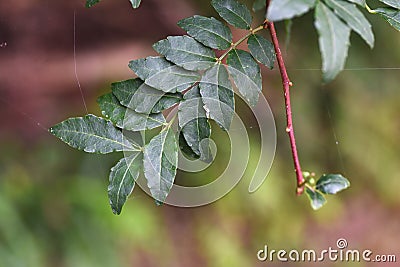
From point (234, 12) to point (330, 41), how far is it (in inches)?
6.9

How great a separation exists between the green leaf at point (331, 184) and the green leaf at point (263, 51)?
12cm

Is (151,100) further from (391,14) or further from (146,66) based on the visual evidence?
(391,14)

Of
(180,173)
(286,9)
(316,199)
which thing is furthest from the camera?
(180,173)

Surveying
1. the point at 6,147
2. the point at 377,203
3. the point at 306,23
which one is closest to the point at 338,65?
the point at 306,23

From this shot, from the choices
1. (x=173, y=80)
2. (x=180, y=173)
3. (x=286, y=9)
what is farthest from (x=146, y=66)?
(x=180, y=173)

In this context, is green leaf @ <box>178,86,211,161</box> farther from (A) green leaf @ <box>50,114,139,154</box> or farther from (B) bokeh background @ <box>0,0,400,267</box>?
(B) bokeh background @ <box>0,0,400,267</box>

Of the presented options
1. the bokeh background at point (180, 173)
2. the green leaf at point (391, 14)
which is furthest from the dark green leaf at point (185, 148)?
the bokeh background at point (180, 173)

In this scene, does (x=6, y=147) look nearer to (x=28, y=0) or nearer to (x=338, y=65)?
(x=28, y=0)

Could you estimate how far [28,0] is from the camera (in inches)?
68.4

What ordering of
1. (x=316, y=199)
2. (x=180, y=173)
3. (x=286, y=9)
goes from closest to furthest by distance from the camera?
1. (x=286, y=9)
2. (x=316, y=199)
3. (x=180, y=173)

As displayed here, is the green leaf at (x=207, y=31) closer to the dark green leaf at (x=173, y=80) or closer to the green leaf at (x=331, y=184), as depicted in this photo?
the dark green leaf at (x=173, y=80)

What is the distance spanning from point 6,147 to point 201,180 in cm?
50

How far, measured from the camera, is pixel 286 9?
410mm

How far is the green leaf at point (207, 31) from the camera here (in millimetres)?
553
